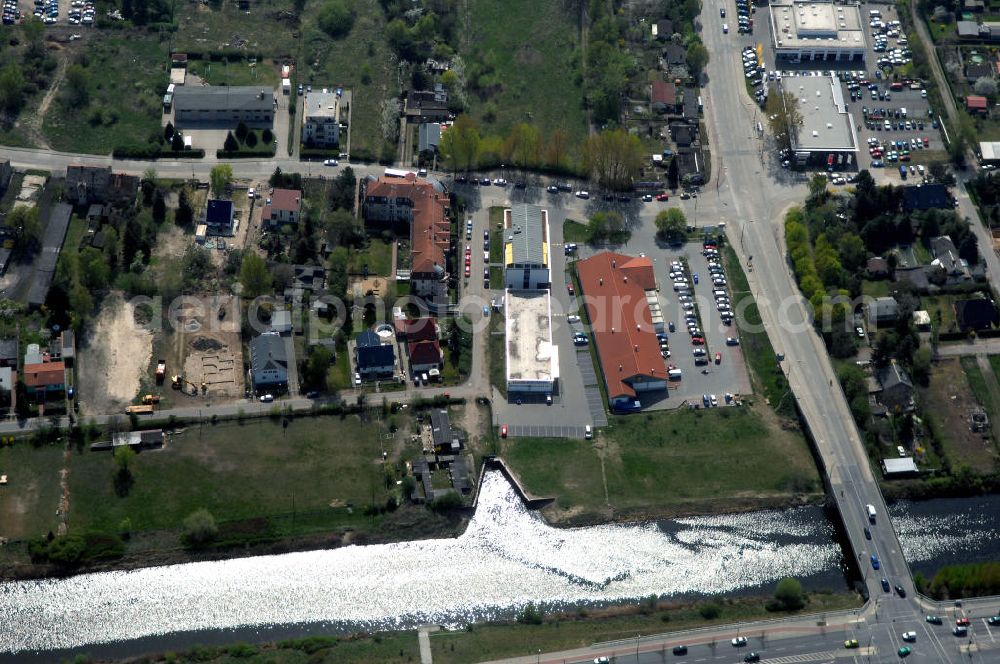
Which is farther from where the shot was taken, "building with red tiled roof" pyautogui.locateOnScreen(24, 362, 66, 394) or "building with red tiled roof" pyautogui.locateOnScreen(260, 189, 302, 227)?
"building with red tiled roof" pyautogui.locateOnScreen(260, 189, 302, 227)

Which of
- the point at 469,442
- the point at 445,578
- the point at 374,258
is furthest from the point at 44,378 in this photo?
the point at 445,578

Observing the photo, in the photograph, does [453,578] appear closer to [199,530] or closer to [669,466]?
[199,530]

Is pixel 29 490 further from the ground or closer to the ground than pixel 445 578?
further from the ground

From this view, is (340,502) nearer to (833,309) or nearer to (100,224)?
(100,224)

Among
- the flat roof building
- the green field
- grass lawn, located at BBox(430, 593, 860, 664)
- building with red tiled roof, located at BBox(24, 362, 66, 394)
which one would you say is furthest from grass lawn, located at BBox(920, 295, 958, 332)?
building with red tiled roof, located at BBox(24, 362, 66, 394)

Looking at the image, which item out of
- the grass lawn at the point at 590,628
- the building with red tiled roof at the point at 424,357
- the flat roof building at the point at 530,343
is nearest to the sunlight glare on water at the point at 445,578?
the grass lawn at the point at 590,628

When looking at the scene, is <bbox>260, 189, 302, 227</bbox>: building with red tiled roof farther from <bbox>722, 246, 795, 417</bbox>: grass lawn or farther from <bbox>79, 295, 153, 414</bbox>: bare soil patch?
<bbox>722, 246, 795, 417</bbox>: grass lawn
